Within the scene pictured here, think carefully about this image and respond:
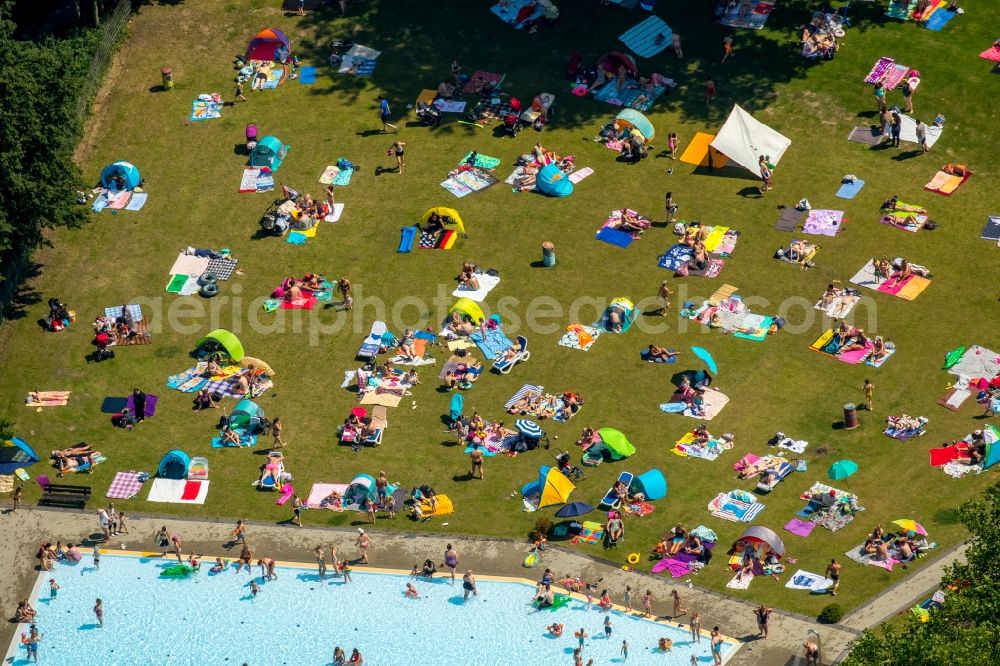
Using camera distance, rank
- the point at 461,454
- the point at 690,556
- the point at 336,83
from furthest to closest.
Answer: the point at 336,83
the point at 461,454
the point at 690,556

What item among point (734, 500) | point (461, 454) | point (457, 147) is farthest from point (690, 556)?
point (457, 147)

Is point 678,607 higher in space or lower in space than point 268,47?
lower

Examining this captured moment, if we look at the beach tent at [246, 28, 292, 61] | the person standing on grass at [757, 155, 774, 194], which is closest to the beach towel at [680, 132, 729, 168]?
the person standing on grass at [757, 155, 774, 194]

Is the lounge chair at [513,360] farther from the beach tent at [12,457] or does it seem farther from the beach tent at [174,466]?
the beach tent at [12,457]

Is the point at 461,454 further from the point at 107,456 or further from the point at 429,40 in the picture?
the point at 429,40

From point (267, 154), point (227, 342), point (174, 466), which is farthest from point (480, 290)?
point (174, 466)

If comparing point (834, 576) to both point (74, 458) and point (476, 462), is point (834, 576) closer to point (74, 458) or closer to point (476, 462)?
point (476, 462)
